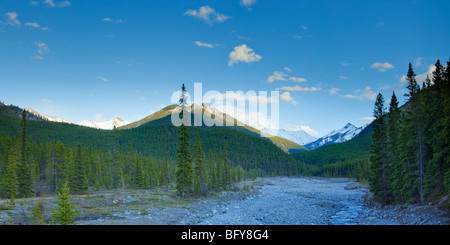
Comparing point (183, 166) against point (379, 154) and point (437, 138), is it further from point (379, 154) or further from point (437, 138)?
point (437, 138)

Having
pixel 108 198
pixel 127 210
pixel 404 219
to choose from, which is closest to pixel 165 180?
pixel 108 198

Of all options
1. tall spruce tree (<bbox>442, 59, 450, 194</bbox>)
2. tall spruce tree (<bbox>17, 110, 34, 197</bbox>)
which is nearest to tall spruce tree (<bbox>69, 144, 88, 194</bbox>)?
tall spruce tree (<bbox>17, 110, 34, 197</bbox>)

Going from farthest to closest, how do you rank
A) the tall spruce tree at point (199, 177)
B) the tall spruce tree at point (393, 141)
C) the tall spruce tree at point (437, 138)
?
the tall spruce tree at point (199, 177)
the tall spruce tree at point (393, 141)
the tall spruce tree at point (437, 138)

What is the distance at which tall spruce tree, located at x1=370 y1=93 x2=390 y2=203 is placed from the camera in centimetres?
4375

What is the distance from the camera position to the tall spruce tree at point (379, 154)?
4375 cm

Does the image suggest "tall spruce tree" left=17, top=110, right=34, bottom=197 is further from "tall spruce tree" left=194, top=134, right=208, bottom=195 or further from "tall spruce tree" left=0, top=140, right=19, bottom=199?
"tall spruce tree" left=194, top=134, right=208, bottom=195

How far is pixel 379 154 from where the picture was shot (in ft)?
146

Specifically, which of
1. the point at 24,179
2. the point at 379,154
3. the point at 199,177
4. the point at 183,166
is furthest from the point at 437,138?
the point at 24,179

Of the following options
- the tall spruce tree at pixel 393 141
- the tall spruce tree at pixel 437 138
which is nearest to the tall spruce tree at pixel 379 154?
the tall spruce tree at pixel 393 141

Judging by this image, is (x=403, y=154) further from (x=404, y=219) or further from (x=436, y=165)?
(x=404, y=219)

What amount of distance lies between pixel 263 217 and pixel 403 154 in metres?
21.4

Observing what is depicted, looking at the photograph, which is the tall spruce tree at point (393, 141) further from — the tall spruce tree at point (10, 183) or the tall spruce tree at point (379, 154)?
the tall spruce tree at point (10, 183)

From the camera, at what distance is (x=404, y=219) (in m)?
29.6
